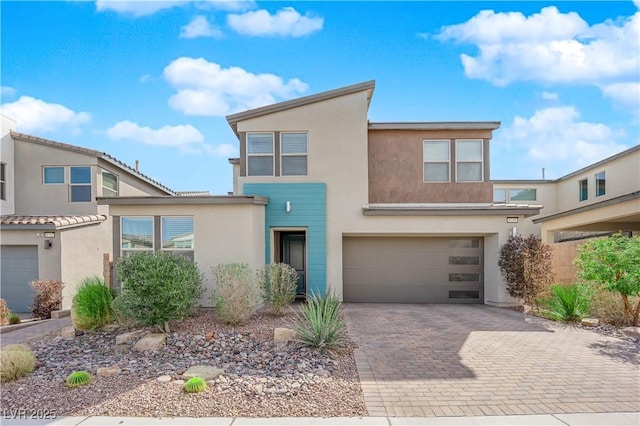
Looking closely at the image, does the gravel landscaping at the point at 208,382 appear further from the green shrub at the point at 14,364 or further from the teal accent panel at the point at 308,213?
the teal accent panel at the point at 308,213

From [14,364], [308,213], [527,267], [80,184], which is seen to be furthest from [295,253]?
[80,184]

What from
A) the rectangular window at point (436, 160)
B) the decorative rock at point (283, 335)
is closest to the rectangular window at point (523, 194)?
the rectangular window at point (436, 160)

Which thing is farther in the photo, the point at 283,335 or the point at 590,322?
the point at 590,322

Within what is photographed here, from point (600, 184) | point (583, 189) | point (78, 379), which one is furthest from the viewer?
point (583, 189)

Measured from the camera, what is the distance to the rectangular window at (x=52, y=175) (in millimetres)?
15672

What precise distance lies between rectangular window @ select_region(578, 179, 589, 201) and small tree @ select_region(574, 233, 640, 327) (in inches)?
548

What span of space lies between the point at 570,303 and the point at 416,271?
465 centimetres

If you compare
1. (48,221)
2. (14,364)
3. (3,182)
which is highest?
(3,182)

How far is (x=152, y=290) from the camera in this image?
741 centimetres

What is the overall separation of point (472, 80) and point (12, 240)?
56.4 ft

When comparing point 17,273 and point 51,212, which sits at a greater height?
point 51,212

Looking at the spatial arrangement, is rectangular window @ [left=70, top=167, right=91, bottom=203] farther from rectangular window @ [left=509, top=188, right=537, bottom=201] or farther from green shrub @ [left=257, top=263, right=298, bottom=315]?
rectangular window @ [left=509, top=188, right=537, bottom=201]

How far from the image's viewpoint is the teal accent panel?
1230 centimetres

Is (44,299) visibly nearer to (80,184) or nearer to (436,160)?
(80,184)
